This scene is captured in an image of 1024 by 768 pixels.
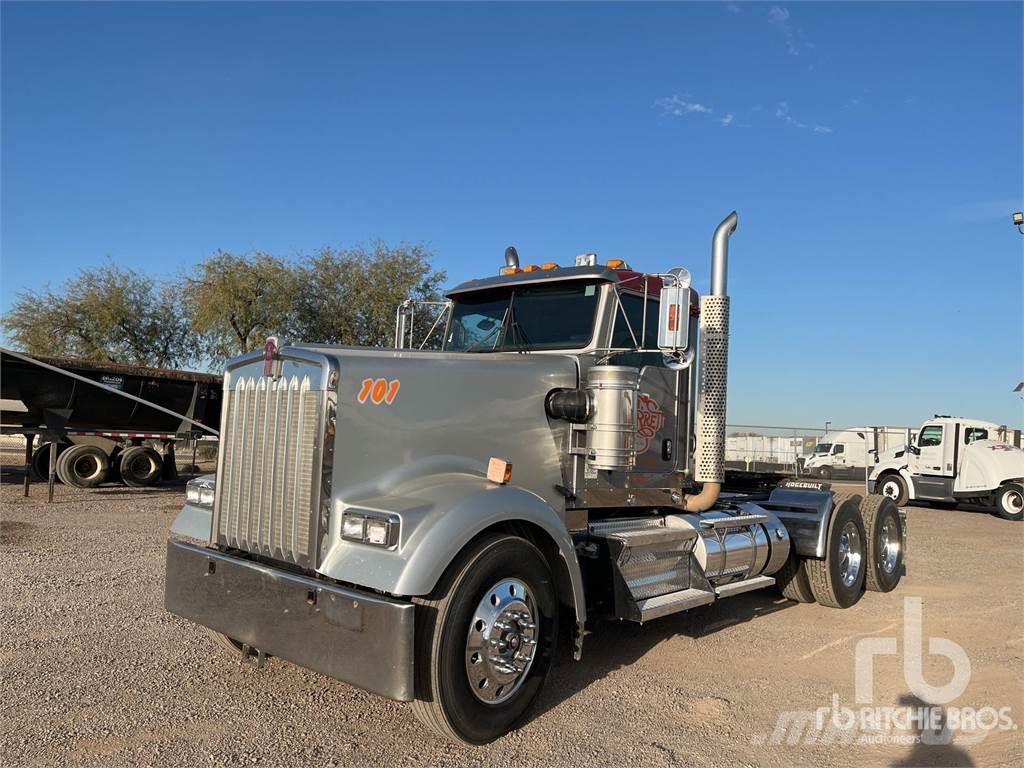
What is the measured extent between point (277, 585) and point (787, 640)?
4.14m

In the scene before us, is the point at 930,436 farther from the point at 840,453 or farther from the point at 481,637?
the point at 481,637

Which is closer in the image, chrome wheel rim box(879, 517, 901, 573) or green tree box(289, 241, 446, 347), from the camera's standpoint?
chrome wheel rim box(879, 517, 901, 573)

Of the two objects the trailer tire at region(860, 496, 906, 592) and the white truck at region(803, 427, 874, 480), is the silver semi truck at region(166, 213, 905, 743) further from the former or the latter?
the white truck at region(803, 427, 874, 480)

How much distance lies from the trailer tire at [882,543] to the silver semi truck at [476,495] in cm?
264

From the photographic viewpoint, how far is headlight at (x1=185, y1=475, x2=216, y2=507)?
472 centimetres

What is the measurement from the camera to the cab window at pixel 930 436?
61.5ft

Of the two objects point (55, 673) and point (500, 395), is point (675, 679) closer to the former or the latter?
point (500, 395)

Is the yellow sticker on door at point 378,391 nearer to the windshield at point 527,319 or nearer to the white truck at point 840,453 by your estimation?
the windshield at point 527,319

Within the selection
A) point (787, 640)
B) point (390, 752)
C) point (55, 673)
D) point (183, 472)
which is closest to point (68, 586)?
point (55, 673)

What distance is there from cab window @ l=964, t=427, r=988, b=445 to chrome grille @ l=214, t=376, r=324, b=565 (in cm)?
1860

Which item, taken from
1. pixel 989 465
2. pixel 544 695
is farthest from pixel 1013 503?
pixel 544 695

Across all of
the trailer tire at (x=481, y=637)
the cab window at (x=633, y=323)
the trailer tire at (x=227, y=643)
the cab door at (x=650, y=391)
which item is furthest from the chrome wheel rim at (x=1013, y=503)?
the trailer tire at (x=227, y=643)

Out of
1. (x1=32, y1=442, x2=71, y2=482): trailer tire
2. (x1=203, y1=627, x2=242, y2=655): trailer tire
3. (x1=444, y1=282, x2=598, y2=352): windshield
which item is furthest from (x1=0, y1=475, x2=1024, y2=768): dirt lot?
(x1=32, y1=442, x2=71, y2=482): trailer tire

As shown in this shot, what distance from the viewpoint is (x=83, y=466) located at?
575 inches
